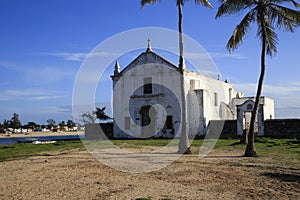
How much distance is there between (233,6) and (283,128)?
1516 cm

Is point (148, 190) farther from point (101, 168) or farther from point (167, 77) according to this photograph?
point (167, 77)

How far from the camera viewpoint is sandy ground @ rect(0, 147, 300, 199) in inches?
322

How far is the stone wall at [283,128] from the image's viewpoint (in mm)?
27391

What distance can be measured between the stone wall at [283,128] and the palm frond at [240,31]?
13331 millimetres

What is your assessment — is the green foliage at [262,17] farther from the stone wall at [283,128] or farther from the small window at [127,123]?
the small window at [127,123]

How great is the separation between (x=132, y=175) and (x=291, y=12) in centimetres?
1006

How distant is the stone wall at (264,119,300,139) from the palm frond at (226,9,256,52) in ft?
43.7

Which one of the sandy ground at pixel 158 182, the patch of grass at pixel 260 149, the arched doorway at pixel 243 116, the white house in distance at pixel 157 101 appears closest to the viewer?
the sandy ground at pixel 158 182

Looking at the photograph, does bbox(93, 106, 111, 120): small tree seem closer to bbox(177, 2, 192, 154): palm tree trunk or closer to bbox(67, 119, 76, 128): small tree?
bbox(177, 2, 192, 154): palm tree trunk

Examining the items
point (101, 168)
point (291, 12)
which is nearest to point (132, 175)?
point (101, 168)

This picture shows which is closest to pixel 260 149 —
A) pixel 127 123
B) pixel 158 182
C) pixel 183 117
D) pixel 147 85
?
pixel 183 117

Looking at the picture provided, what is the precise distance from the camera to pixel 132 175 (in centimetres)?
1106

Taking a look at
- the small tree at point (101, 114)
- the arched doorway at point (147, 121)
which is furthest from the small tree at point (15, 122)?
the arched doorway at point (147, 121)

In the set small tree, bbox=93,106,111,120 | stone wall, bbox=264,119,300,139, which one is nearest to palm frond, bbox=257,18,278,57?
stone wall, bbox=264,119,300,139
